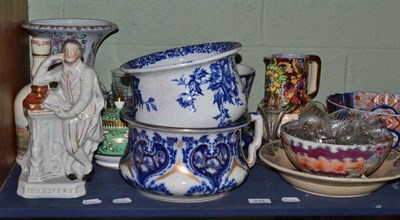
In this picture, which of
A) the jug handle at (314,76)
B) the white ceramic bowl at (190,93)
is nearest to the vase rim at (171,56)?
the white ceramic bowl at (190,93)

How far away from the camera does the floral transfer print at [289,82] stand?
130cm

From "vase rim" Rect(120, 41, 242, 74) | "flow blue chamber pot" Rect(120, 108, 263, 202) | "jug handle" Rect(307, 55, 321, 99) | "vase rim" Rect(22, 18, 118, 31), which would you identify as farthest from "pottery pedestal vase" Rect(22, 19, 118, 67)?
"jug handle" Rect(307, 55, 321, 99)

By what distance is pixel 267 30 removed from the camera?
1414mm

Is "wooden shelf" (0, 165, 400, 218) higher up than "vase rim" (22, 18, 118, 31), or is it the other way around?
"vase rim" (22, 18, 118, 31)

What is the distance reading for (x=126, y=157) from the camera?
108 cm

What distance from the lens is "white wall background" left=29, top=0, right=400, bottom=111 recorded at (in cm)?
137

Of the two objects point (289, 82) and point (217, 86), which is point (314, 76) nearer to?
point (289, 82)

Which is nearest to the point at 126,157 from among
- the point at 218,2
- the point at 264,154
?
the point at 264,154

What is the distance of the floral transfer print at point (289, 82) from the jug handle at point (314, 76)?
0.06m

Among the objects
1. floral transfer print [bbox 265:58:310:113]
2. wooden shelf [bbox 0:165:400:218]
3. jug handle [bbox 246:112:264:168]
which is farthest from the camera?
floral transfer print [bbox 265:58:310:113]

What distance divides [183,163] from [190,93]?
12 cm

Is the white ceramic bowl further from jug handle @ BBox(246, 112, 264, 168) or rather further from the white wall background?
the white wall background

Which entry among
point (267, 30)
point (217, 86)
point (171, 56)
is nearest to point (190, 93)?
point (217, 86)

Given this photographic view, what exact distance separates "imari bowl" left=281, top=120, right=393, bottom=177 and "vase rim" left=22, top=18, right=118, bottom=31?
461 millimetres
